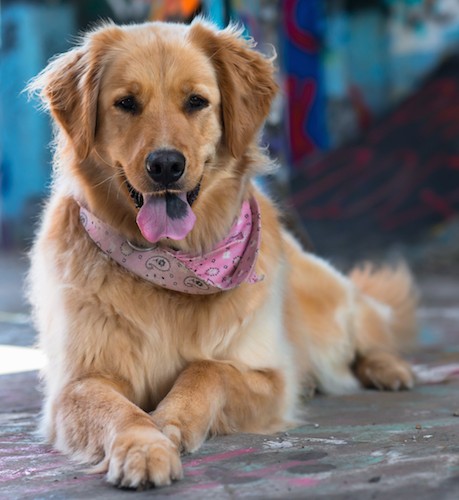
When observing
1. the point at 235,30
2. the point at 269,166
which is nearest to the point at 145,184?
the point at 269,166

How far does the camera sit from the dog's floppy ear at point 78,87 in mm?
3664

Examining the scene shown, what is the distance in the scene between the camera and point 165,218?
3516 mm

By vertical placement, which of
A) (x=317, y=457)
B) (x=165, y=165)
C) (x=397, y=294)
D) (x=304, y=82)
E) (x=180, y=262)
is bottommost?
(x=317, y=457)

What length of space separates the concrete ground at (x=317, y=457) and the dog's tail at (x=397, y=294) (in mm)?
1020

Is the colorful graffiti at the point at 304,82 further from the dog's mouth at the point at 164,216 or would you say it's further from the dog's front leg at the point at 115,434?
the dog's front leg at the point at 115,434

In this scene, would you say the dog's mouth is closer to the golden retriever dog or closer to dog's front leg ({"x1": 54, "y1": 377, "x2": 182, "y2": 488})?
the golden retriever dog

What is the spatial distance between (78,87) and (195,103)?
50 cm

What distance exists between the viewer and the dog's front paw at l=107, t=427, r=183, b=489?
9.18 feet

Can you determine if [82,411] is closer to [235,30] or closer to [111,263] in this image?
[111,263]

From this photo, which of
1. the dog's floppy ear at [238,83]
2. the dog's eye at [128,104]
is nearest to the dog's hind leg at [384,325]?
the dog's floppy ear at [238,83]

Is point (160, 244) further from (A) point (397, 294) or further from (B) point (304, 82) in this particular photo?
(B) point (304, 82)

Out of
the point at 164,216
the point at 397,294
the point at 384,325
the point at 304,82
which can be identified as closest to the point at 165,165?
the point at 164,216

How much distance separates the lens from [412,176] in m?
12.3

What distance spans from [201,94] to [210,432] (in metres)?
1.34
